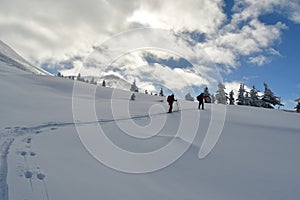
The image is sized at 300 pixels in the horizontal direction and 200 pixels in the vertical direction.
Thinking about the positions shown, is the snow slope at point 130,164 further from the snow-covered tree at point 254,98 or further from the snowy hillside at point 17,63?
the snowy hillside at point 17,63

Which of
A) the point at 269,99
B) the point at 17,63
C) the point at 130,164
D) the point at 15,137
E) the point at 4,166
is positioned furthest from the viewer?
the point at 17,63

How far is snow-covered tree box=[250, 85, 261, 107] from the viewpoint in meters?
59.6

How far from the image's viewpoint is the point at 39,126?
13094mm

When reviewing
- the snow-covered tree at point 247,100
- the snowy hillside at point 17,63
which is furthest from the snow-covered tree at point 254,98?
the snowy hillside at point 17,63

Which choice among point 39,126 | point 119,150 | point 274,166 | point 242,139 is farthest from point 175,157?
point 39,126

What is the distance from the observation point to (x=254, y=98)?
60312 millimetres

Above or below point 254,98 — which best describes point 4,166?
below

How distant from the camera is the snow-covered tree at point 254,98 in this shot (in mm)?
59556

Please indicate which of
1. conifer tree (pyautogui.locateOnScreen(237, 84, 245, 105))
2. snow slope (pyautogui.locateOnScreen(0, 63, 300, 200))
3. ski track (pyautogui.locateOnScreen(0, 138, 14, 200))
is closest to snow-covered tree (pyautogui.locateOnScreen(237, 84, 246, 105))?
conifer tree (pyautogui.locateOnScreen(237, 84, 245, 105))

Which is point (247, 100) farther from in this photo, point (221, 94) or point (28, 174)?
point (28, 174)

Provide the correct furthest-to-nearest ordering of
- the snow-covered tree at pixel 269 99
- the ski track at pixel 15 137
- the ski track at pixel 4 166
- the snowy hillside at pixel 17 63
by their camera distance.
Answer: the snowy hillside at pixel 17 63 → the snow-covered tree at pixel 269 99 → the ski track at pixel 15 137 → the ski track at pixel 4 166

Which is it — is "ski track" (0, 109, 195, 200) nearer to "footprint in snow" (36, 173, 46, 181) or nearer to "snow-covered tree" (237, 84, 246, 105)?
"footprint in snow" (36, 173, 46, 181)

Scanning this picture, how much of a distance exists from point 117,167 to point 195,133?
24.2ft

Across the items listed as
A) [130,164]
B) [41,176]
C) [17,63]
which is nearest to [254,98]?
[130,164]
